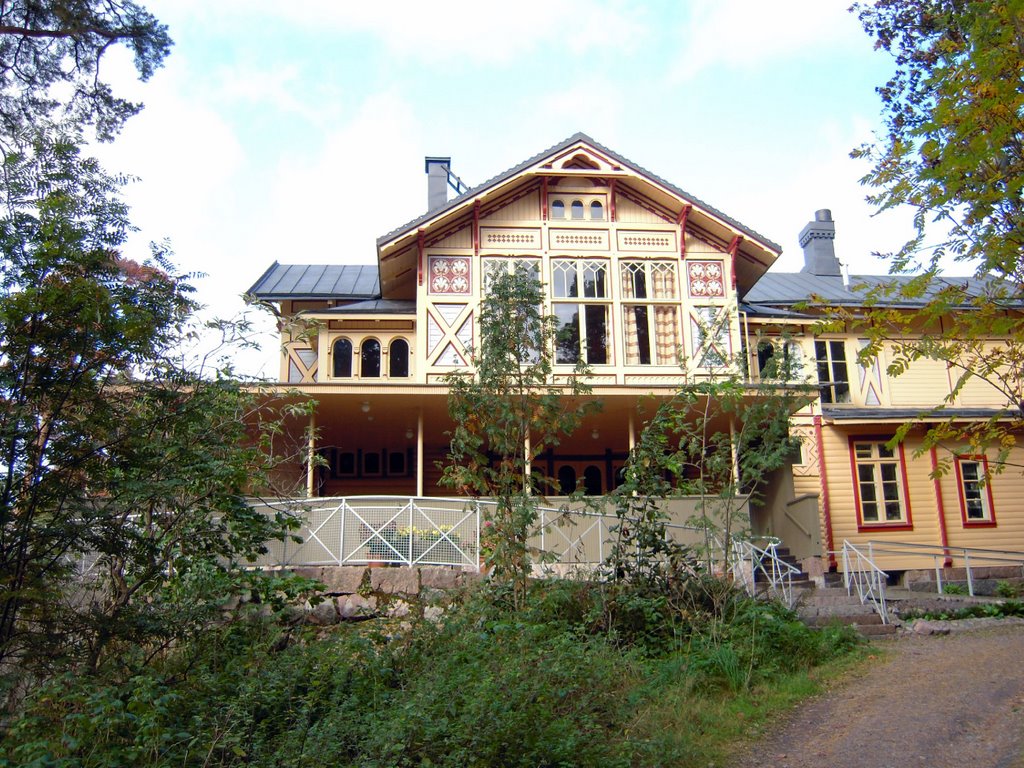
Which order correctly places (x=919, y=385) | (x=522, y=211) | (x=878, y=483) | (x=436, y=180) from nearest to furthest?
(x=522, y=211) → (x=878, y=483) → (x=919, y=385) → (x=436, y=180)

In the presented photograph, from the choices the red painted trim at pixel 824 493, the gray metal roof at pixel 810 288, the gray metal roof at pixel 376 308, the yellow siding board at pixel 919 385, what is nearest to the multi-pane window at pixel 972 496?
the yellow siding board at pixel 919 385

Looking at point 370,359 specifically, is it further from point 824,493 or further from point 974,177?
point 974,177

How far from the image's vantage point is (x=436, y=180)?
22250 millimetres

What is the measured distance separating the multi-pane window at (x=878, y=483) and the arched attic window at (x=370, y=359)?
34.2 ft

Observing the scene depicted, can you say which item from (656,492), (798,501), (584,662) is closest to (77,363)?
(584,662)

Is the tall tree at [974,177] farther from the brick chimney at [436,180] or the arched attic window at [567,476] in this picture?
the brick chimney at [436,180]

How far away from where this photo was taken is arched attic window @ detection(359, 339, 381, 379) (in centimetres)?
1816

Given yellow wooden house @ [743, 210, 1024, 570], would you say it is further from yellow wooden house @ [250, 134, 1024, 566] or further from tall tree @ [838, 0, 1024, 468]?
tall tree @ [838, 0, 1024, 468]

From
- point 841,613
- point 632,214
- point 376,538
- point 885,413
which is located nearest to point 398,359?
point 632,214

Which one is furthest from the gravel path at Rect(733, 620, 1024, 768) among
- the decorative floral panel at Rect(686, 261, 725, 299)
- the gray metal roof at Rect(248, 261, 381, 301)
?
the gray metal roof at Rect(248, 261, 381, 301)

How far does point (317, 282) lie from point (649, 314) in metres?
7.64

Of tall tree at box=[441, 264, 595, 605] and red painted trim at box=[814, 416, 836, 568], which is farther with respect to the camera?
red painted trim at box=[814, 416, 836, 568]

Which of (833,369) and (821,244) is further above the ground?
(821,244)

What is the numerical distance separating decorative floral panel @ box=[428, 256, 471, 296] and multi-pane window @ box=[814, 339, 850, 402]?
27.3 feet
